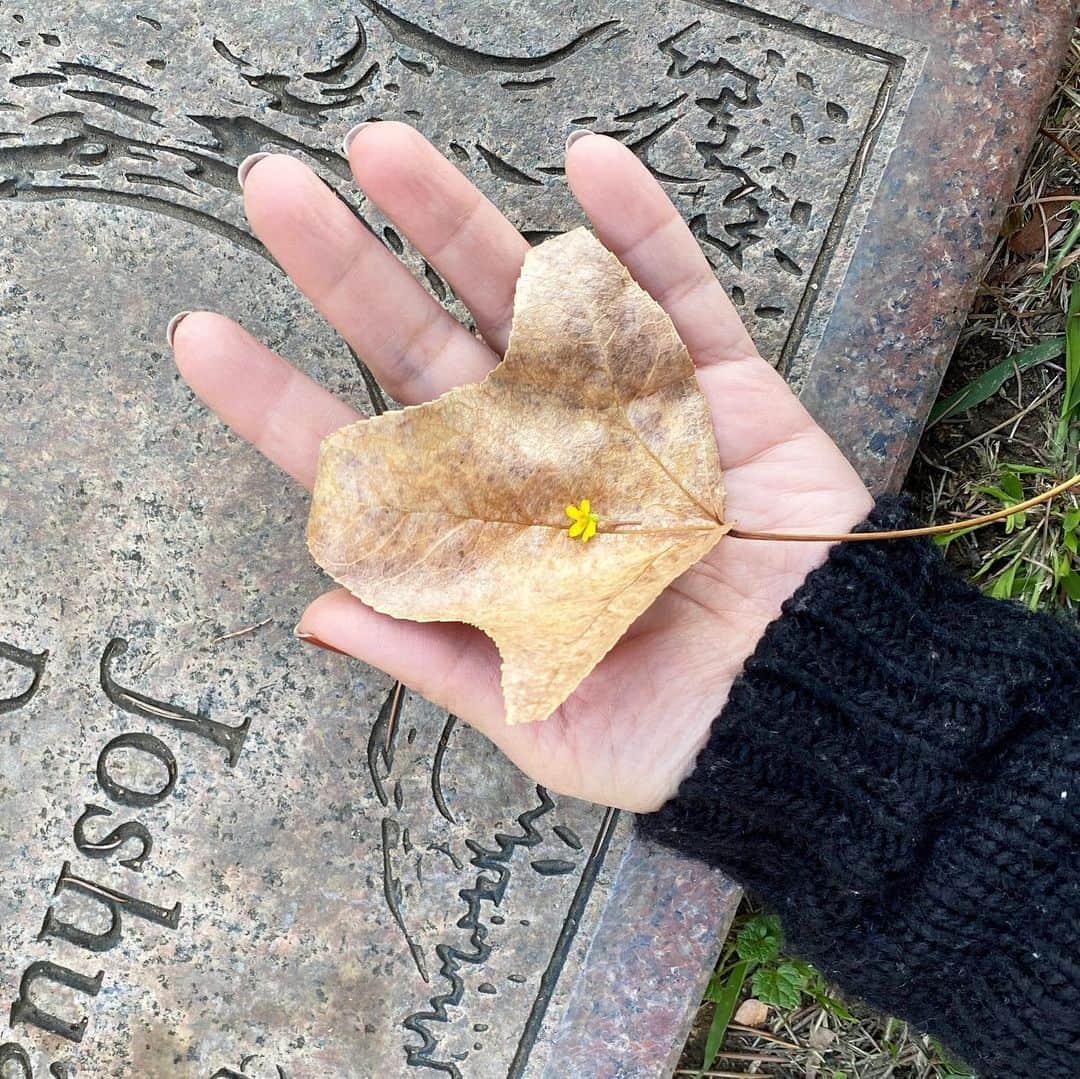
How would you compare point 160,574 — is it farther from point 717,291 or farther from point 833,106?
point 833,106

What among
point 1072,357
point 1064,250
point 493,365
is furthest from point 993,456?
point 493,365

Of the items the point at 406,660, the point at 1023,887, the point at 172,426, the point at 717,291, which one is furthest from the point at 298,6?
the point at 1023,887

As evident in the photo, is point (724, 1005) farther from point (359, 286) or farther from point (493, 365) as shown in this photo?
point (359, 286)

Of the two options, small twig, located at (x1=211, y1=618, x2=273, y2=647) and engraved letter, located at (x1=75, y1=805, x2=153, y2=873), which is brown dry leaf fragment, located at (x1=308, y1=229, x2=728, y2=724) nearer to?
small twig, located at (x1=211, y1=618, x2=273, y2=647)

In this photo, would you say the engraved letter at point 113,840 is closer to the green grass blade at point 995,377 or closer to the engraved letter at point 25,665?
the engraved letter at point 25,665

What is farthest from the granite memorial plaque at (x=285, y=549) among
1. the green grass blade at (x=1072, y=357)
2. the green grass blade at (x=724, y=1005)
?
the green grass blade at (x=1072, y=357)
